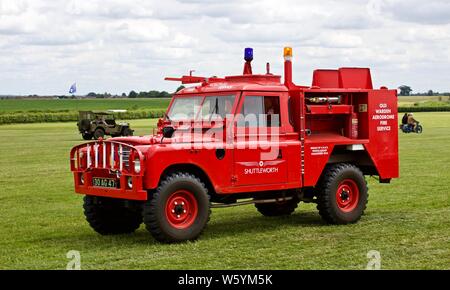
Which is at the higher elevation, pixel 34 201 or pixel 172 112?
pixel 172 112

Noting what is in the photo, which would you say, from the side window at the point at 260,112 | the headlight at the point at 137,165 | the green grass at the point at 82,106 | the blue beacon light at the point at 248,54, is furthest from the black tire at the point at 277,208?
the green grass at the point at 82,106

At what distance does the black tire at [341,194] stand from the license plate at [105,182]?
339 cm

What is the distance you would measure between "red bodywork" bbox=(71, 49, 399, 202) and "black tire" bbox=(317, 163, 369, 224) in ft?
0.68

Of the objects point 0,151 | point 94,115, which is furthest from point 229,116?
point 94,115

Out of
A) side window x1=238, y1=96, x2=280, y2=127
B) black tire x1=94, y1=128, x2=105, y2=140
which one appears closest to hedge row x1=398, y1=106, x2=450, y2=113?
black tire x1=94, y1=128, x2=105, y2=140

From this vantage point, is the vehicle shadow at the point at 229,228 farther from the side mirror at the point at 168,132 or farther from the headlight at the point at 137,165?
the side mirror at the point at 168,132

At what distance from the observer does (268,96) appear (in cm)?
1208

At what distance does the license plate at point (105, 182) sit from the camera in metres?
11.0

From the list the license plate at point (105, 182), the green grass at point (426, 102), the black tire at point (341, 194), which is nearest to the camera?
the license plate at point (105, 182)

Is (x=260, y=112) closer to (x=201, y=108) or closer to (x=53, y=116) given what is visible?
(x=201, y=108)

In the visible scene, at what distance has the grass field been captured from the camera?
948cm

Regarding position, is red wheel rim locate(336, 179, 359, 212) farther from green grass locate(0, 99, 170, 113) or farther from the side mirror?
green grass locate(0, 99, 170, 113)
